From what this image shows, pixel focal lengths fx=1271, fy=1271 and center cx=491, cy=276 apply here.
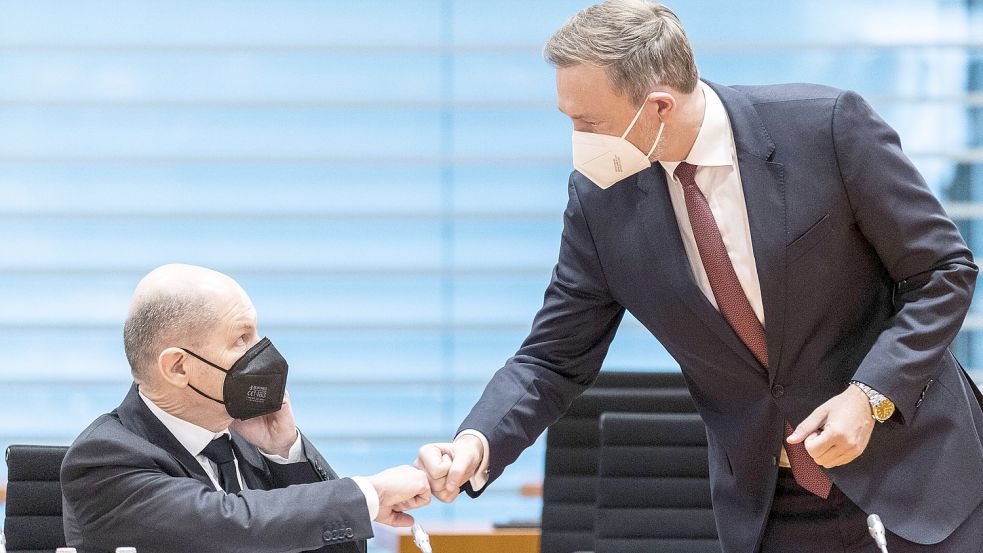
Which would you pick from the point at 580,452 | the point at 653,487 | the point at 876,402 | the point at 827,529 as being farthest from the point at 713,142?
the point at 580,452

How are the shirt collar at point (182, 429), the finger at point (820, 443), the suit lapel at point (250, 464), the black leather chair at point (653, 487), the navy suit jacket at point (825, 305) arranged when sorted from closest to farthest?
the finger at point (820, 443) → the navy suit jacket at point (825, 305) → the shirt collar at point (182, 429) → the suit lapel at point (250, 464) → the black leather chair at point (653, 487)

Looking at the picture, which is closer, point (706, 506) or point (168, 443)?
point (168, 443)

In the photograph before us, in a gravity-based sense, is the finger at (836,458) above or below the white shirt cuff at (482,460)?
above

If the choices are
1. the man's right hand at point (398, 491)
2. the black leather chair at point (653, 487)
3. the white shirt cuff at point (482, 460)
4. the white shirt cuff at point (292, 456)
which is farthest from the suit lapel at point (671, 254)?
the black leather chair at point (653, 487)

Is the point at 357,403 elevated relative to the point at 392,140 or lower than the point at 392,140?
lower

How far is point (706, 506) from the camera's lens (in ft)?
10.9

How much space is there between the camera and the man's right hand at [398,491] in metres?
2.25

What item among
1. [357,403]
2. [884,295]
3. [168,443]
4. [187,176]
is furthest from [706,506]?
[187,176]

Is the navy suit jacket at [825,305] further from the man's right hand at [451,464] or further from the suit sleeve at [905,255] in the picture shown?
the man's right hand at [451,464]

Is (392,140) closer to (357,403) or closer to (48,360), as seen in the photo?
(357,403)

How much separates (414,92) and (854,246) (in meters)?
4.09

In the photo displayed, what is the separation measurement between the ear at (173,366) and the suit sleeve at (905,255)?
1.18 meters

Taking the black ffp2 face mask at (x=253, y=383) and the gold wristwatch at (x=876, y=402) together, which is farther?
the black ffp2 face mask at (x=253, y=383)

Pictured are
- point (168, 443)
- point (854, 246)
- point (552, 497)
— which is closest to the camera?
point (854, 246)
